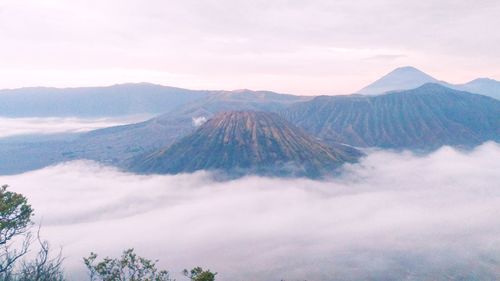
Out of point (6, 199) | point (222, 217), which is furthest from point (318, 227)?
point (6, 199)

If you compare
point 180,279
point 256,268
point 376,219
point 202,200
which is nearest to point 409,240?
point 376,219

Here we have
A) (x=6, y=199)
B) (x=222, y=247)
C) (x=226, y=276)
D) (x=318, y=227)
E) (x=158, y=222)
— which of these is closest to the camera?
(x=6, y=199)

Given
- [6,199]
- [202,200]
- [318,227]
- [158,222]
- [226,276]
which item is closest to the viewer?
[6,199]

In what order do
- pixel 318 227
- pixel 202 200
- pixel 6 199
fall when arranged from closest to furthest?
pixel 6 199
pixel 318 227
pixel 202 200

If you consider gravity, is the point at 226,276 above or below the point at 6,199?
below

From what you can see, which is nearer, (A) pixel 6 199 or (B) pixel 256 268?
(A) pixel 6 199

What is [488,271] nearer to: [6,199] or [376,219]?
[376,219]

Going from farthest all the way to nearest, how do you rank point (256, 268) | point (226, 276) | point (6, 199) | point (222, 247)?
point (222, 247) < point (256, 268) < point (226, 276) < point (6, 199)

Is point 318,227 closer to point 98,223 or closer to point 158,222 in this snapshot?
point 158,222

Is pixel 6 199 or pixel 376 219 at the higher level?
pixel 6 199
